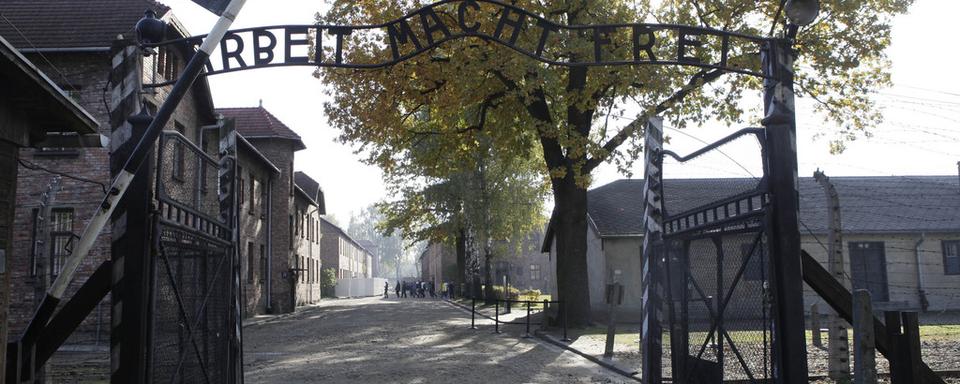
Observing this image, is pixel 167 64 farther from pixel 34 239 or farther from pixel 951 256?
pixel 951 256

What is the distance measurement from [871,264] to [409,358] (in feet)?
72.3

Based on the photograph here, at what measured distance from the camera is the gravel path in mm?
11938

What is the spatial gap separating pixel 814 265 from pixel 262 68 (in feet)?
16.3

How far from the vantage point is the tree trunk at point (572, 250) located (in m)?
21.9

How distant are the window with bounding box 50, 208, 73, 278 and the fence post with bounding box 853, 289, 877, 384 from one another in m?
19.5

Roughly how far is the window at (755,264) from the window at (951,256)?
27.6 meters

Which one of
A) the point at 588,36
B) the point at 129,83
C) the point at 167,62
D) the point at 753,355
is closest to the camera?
the point at 129,83

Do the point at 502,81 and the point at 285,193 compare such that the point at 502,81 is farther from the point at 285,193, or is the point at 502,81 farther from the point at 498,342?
the point at 285,193

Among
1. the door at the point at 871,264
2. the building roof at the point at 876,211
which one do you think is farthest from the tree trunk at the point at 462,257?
the door at the point at 871,264

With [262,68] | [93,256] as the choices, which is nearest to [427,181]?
[93,256]

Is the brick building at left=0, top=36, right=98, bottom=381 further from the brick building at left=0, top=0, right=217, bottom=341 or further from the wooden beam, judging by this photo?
the brick building at left=0, top=0, right=217, bottom=341

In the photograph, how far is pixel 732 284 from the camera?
6461mm

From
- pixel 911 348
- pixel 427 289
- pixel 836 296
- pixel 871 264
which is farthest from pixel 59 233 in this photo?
pixel 427 289

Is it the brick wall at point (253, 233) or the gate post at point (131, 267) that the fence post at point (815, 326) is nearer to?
the gate post at point (131, 267)
